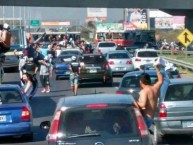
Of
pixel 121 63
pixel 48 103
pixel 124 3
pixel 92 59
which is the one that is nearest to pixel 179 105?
pixel 48 103

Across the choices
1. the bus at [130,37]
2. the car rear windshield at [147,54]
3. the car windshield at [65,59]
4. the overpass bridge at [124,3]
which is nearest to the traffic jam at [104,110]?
the car windshield at [65,59]

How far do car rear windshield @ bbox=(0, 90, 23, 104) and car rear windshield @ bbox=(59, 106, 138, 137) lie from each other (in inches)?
330

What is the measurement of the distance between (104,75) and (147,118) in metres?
23.2

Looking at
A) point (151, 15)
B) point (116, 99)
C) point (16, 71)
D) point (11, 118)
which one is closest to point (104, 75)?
point (16, 71)

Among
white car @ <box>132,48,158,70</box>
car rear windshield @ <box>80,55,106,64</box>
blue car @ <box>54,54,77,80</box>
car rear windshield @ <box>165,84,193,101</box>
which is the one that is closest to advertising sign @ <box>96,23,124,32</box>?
white car @ <box>132,48,158,70</box>

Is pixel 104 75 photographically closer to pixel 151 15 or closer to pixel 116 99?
pixel 116 99

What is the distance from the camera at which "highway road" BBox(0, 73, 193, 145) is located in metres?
17.5

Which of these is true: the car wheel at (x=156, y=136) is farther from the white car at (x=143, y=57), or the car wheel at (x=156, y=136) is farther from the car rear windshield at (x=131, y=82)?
the white car at (x=143, y=57)

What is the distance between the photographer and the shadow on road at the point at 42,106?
2436 cm

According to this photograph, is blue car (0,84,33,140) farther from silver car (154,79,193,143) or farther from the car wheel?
silver car (154,79,193,143)

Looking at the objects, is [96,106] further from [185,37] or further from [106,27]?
[106,27]

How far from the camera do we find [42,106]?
27.2 meters

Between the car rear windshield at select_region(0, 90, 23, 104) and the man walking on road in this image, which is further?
the car rear windshield at select_region(0, 90, 23, 104)

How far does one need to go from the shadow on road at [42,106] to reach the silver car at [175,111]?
25.8ft
